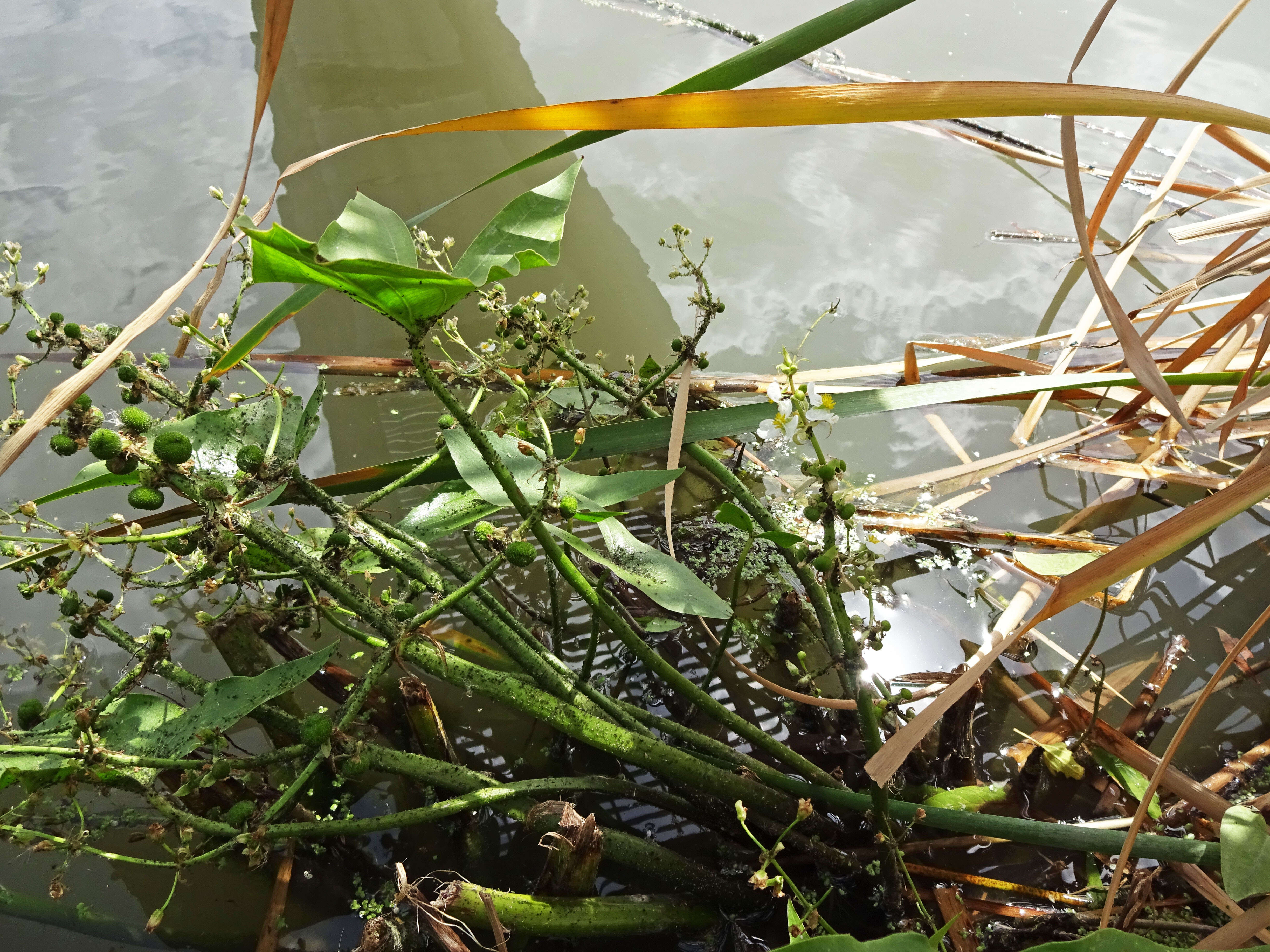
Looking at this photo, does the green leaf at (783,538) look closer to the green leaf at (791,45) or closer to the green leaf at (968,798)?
the green leaf at (791,45)

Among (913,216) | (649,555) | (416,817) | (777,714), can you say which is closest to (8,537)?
(416,817)

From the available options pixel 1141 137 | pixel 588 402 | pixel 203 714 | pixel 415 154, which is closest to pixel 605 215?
pixel 415 154

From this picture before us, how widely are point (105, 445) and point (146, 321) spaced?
0.71 ft

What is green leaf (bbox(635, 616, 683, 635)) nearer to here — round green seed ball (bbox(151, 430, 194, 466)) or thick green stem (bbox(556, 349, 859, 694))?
thick green stem (bbox(556, 349, 859, 694))

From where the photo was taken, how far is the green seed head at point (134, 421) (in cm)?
70

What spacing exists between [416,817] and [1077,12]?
139 inches

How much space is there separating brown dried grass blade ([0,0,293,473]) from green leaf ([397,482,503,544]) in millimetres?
386

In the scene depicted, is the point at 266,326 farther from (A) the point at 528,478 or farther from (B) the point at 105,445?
(A) the point at 528,478

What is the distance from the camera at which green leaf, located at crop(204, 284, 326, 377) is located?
77 cm

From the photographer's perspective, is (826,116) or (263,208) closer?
(826,116)

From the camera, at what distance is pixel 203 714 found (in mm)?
933

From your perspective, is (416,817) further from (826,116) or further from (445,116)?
(445,116)

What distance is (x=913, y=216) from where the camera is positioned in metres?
2.42

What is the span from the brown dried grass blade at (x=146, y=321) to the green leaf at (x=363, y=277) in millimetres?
142
